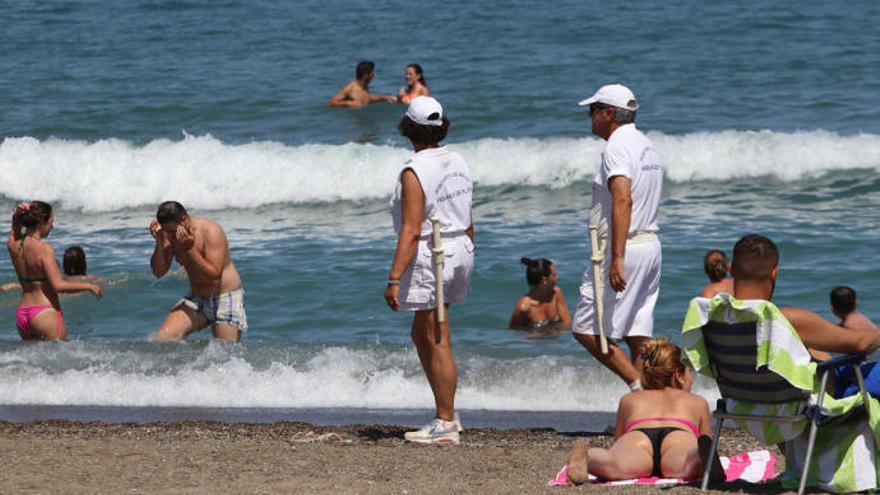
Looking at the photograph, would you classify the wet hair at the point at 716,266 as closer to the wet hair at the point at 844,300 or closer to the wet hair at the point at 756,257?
the wet hair at the point at 844,300

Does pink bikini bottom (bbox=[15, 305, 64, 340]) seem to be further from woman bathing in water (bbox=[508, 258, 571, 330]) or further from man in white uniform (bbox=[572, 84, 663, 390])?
man in white uniform (bbox=[572, 84, 663, 390])

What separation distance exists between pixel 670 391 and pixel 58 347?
5072 mm

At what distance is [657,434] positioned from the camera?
6.38 metres

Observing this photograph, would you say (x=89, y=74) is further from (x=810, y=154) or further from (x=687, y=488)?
(x=687, y=488)

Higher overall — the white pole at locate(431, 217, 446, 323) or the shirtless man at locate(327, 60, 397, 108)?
the shirtless man at locate(327, 60, 397, 108)

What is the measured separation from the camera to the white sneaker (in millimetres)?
7453

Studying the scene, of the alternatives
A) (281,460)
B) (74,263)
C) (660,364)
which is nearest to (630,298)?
(660,364)

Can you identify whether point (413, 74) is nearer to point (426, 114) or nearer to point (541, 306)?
point (541, 306)

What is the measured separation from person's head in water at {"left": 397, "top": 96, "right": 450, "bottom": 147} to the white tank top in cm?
6

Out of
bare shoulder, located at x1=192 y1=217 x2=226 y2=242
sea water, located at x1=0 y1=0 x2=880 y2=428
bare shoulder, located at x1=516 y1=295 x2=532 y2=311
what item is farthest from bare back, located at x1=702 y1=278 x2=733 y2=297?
bare shoulder, located at x1=192 y1=217 x2=226 y2=242

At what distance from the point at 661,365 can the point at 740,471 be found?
23.1 inches

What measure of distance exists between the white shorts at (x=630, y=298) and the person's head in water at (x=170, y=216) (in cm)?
287

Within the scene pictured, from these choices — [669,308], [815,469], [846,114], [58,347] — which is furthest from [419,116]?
[846,114]

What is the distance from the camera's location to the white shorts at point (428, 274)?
7137 millimetres
